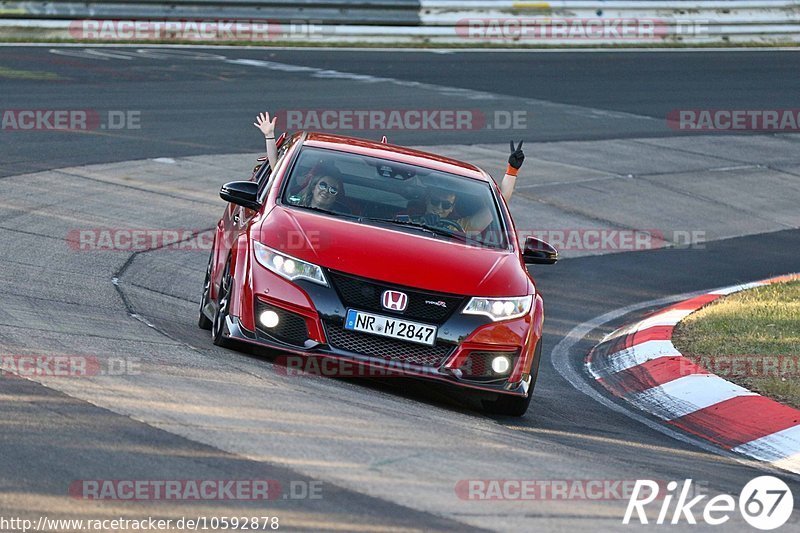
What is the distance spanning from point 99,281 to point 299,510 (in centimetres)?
552

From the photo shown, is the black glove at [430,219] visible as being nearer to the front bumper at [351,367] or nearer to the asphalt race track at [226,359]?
the asphalt race track at [226,359]

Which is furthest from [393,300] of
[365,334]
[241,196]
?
[241,196]

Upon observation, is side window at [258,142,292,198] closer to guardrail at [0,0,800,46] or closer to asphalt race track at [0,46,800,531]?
asphalt race track at [0,46,800,531]

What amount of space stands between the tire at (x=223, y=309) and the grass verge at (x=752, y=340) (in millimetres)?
3587

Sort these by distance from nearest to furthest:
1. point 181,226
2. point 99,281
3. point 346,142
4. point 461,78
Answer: point 346,142, point 99,281, point 181,226, point 461,78

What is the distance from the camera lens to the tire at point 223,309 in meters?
8.40

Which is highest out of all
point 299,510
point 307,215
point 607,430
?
point 307,215

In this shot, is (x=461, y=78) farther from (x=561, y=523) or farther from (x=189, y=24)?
(x=561, y=523)

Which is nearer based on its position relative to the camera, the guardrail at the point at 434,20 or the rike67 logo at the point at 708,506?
the rike67 logo at the point at 708,506

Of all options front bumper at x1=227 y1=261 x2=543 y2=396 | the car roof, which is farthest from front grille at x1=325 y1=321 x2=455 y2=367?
the car roof

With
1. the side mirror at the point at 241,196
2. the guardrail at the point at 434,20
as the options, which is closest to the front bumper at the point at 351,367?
the side mirror at the point at 241,196

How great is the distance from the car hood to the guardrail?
1731 centimetres

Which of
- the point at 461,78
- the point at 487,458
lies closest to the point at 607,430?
the point at 487,458

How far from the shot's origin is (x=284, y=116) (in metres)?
19.7
